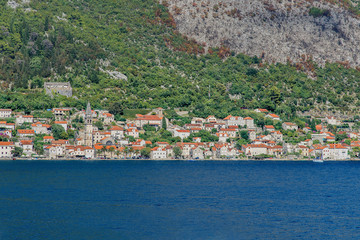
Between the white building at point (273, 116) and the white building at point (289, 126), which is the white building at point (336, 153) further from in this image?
the white building at point (273, 116)

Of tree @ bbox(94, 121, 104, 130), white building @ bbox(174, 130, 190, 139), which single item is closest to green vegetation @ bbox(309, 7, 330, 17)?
white building @ bbox(174, 130, 190, 139)

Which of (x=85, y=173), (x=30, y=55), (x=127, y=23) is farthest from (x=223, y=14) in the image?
(x=85, y=173)

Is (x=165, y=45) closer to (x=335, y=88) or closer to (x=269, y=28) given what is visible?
(x=269, y=28)

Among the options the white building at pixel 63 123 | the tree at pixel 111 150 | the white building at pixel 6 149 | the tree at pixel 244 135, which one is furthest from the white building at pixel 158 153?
the white building at pixel 6 149

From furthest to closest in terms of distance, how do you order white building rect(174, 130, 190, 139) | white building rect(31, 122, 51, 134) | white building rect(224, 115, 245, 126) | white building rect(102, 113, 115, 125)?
1. white building rect(224, 115, 245, 126)
2. white building rect(102, 113, 115, 125)
3. white building rect(174, 130, 190, 139)
4. white building rect(31, 122, 51, 134)

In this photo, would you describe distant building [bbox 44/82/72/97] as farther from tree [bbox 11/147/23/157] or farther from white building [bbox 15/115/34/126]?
tree [bbox 11/147/23/157]
